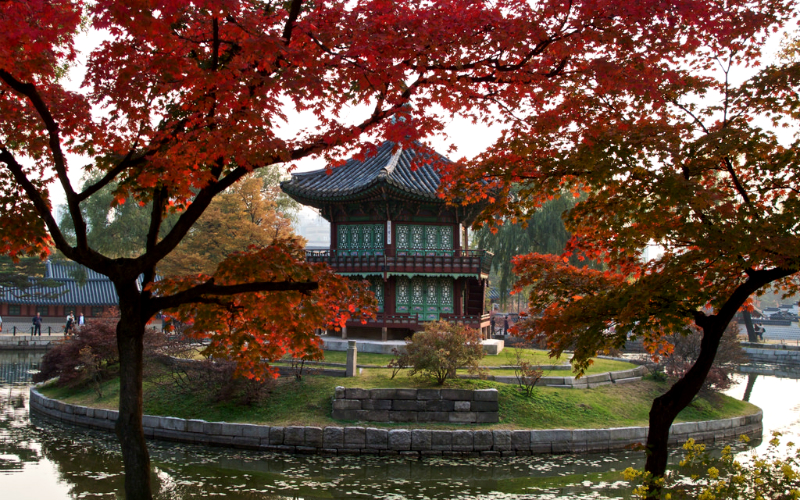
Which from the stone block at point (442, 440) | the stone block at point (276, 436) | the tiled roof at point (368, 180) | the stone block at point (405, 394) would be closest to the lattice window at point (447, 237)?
the tiled roof at point (368, 180)

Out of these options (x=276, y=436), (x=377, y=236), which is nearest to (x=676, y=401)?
(x=276, y=436)

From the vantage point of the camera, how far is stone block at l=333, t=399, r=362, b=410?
606 inches

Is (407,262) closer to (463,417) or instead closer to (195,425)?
(463,417)

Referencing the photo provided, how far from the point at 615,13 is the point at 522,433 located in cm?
1024

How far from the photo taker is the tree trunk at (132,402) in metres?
6.84

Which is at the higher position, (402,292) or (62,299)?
(402,292)

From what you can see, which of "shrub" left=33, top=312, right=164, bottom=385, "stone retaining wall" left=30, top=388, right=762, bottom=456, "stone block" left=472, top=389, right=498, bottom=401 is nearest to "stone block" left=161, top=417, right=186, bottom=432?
"stone retaining wall" left=30, top=388, right=762, bottom=456

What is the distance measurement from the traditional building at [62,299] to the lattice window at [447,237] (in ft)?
85.5

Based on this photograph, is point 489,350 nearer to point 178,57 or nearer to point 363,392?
point 363,392

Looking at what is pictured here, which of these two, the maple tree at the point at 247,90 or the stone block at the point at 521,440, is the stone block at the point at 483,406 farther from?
the maple tree at the point at 247,90

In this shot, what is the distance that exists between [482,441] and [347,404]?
345 centimetres

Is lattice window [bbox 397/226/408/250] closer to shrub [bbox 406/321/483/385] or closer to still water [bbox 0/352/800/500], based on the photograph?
shrub [bbox 406/321/483/385]

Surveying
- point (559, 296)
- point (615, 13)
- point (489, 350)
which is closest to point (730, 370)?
point (489, 350)

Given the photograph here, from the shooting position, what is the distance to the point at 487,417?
15305 mm
